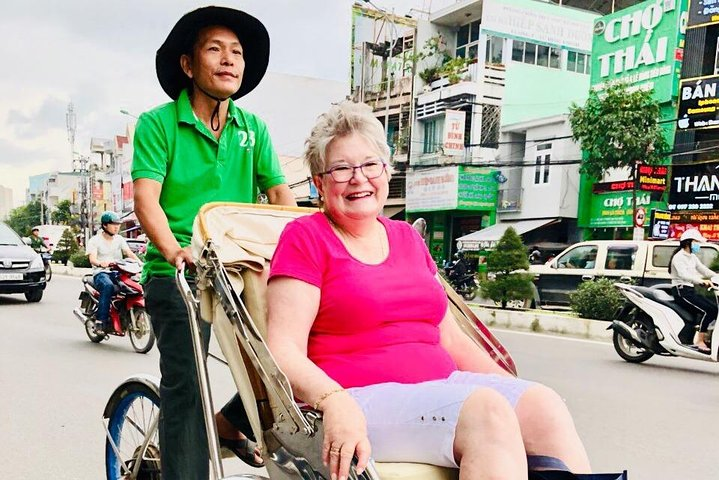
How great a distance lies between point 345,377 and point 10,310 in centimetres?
952

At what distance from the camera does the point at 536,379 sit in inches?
214

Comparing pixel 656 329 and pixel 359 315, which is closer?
pixel 359 315

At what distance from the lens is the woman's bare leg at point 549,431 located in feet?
4.85

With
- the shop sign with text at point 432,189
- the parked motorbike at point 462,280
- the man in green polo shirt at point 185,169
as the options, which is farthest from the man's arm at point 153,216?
the shop sign with text at point 432,189

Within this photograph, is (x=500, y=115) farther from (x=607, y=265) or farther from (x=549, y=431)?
(x=549, y=431)

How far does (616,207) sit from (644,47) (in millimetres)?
4833

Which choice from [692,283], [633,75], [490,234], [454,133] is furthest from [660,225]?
[454,133]

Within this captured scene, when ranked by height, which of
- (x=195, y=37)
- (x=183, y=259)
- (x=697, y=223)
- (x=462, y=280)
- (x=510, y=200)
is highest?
(x=195, y=37)

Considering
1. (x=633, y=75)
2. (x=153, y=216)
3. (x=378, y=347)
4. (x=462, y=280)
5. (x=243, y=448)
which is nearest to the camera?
(x=378, y=347)

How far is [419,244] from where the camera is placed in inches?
78.9

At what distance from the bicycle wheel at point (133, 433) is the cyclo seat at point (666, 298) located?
580cm

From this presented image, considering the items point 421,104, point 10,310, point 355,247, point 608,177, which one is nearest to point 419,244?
point 355,247

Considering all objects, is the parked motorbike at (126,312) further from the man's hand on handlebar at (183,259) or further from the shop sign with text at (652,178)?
the shop sign with text at (652,178)

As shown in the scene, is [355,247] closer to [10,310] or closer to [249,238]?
[249,238]
